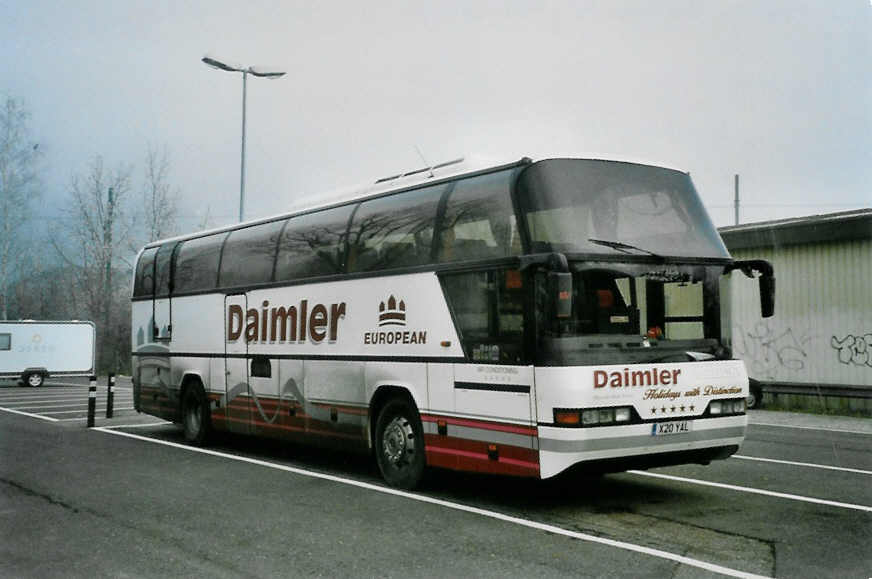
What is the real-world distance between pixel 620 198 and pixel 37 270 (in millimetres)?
45884

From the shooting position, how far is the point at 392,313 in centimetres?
996

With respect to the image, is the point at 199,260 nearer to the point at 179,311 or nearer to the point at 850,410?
the point at 179,311

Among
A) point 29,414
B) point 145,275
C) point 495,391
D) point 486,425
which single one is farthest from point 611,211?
point 29,414

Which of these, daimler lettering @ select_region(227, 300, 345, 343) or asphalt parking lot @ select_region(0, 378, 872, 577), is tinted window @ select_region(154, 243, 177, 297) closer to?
daimler lettering @ select_region(227, 300, 345, 343)

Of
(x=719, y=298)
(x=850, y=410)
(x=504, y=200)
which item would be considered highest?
(x=504, y=200)

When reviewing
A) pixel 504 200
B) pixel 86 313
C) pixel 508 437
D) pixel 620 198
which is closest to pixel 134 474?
pixel 508 437

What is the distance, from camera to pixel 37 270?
48344mm

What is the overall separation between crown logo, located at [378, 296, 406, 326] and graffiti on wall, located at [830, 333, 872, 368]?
13.9m

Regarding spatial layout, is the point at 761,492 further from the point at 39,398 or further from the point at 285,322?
the point at 39,398

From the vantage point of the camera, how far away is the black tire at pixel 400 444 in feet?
31.4

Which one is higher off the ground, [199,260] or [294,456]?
[199,260]

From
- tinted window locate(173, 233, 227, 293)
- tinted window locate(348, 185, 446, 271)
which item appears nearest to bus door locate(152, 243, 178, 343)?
tinted window locate(173, 233, 227, 293)

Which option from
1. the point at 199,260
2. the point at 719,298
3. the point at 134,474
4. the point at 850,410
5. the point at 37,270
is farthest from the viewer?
the point at 37,270

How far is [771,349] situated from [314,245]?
14.0 metres
